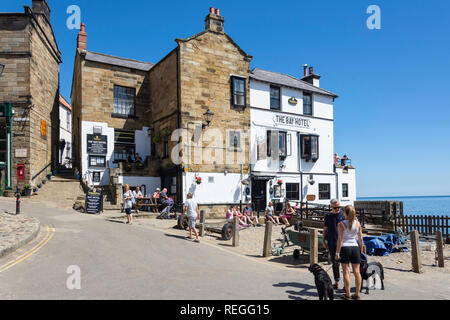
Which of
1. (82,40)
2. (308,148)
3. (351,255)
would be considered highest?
(82,40)

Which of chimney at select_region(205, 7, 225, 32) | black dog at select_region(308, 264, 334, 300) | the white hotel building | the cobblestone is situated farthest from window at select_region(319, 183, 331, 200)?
black dog at select_region(308, 264, 334, 300)

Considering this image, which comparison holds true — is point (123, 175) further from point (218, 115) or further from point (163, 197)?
point (218, 115)

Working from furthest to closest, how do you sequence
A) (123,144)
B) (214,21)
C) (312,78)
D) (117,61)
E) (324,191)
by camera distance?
(312,78), (324,191), (117,61), (123,144), (214,21)

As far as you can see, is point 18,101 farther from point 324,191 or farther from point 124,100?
point 324,191

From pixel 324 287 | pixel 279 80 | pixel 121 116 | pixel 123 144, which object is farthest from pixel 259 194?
pixel 324 287

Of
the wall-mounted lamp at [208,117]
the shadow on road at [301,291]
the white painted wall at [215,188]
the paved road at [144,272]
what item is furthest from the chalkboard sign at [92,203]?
the shadow on road at [301,291]

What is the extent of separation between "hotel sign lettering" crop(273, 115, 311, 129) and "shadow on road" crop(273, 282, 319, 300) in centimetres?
1754

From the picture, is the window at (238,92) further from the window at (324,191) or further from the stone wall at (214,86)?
the window at (324,191)

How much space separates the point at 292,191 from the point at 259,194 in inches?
116

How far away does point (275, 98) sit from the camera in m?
24.0
